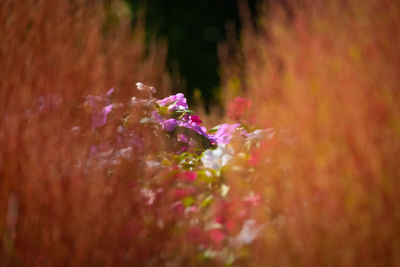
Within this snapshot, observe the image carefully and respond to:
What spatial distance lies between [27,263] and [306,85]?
4.10ft

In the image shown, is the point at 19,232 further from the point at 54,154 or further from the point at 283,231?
the point at 283,231

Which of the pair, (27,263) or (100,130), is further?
(100,130)

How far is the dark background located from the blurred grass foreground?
8684mm

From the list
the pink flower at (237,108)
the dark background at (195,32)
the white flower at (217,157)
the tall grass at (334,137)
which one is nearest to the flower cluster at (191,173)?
the white flower at (217,157)

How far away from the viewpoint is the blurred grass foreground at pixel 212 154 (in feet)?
4.90

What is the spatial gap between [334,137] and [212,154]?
32.4 inches

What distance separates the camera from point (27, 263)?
181 centimetres

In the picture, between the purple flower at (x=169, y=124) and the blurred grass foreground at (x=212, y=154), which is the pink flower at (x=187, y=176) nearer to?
the blurred grass foreground at (x=212, y=154)

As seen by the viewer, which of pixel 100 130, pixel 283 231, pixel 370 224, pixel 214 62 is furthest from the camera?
pixel 214 62

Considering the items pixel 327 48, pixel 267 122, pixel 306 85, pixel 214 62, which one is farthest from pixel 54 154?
pixel 214 62

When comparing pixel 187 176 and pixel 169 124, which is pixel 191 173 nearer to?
pixel 187 176

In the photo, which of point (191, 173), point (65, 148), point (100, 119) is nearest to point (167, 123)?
point (100, 119)

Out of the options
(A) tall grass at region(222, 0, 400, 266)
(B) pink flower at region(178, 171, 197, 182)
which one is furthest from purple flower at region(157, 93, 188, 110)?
(A) tall grass at region(222, 0, 400, 266)

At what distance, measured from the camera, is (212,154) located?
227cm
